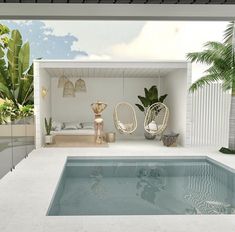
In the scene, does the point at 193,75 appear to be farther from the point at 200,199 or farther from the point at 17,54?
the point at 17,54

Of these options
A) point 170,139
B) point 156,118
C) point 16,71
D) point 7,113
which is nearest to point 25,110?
point 7,113

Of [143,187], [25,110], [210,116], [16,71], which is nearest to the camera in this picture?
[143,187]

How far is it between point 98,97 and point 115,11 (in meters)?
13.2

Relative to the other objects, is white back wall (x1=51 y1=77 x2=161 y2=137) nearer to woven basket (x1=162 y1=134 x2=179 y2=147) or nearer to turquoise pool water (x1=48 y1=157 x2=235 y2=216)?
woven basket (x1=162 y1=134 x2=179 y2=147)

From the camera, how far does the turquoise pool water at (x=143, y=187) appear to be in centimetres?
539

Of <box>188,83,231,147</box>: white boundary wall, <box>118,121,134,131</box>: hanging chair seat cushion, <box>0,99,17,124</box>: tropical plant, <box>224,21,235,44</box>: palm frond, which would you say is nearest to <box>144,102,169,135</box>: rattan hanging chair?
<box>118,121,134,131</box>: hanging chair seat cushion

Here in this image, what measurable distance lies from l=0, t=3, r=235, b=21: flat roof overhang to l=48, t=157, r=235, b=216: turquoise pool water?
13.1 ft

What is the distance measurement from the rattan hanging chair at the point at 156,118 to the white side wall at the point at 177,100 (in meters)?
0.45

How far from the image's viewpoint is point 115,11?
1376mm

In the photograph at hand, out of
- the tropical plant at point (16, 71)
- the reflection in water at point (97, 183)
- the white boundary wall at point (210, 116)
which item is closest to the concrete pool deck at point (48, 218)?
the reflection in water at point (97, 183)

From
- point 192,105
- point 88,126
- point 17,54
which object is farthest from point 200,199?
point 17,54

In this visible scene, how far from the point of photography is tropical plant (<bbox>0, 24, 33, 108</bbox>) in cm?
1318

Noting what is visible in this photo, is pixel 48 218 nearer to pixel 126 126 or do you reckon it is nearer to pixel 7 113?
pixel 126 126

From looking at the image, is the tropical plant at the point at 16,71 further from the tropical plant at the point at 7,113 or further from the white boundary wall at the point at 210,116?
the white boundary wall at the point at 210,116
